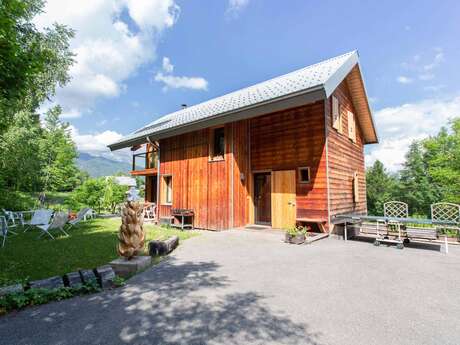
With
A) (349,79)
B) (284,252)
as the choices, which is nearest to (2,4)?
(284,252)

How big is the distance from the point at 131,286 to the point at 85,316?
3.04 feet

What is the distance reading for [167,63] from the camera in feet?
43.5

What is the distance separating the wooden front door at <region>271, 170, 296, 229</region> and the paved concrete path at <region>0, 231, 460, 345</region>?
11.2 ft

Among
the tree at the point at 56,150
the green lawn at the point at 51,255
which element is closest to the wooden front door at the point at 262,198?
the green lawn at the point at 51,255

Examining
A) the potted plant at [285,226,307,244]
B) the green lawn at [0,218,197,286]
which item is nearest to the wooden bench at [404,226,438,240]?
the potted plant at [285,226,307,244]

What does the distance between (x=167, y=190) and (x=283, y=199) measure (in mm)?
5605

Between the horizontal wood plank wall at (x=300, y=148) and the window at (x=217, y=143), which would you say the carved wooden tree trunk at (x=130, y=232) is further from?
the horizontal wood plank wall at (x=300, y=148)

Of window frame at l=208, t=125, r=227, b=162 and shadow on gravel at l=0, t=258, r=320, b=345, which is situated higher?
window frame at l=208, t=125, r=227, b=162

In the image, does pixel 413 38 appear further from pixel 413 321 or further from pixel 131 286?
pixel 131 286

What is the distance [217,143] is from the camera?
9500mm

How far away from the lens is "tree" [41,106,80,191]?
27000 millimetres

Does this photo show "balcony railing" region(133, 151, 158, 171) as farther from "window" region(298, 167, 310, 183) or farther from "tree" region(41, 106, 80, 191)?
"tree" region(41, 106, 80, 191)

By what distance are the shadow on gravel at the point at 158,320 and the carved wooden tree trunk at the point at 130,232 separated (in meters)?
0.89

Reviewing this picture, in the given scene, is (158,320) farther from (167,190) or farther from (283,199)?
(167,190)
